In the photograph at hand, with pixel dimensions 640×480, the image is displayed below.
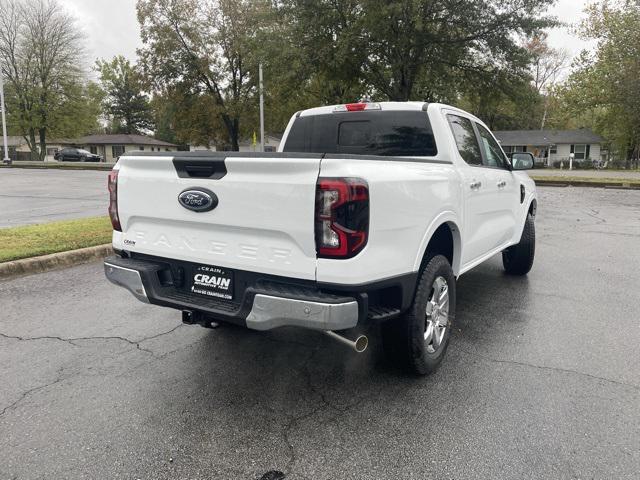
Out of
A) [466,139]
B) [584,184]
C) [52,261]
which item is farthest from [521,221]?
[584,184]

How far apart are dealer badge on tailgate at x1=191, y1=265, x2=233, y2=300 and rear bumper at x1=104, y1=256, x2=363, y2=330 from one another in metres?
0.05

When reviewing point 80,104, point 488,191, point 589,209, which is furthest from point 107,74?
point 488,191

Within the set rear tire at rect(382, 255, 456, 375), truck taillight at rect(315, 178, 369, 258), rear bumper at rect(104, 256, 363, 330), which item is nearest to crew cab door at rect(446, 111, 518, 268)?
rear tire at rect(382, 255, 456, 375)

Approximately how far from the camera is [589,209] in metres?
13.5

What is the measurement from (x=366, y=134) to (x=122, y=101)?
268 ft

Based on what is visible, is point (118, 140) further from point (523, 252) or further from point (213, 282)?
point (213, 282)

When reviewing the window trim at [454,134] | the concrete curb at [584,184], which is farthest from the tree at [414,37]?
the window trim at [454,134]

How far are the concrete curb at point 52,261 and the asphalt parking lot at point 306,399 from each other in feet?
3.19

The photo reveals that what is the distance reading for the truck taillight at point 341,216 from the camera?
8.23 ft

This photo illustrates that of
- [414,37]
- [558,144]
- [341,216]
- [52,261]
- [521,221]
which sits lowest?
[52,261]

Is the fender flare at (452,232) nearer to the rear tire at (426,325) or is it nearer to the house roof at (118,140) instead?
the rear tire at (426,325)

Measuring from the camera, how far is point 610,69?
34.2m

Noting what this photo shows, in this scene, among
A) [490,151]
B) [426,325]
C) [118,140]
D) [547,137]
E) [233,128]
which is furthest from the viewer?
[118,140]

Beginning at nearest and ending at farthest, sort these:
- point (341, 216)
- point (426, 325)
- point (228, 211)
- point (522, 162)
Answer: point (341, 216) → point (228, 211) → point (426, 325) → point (522, 162)
